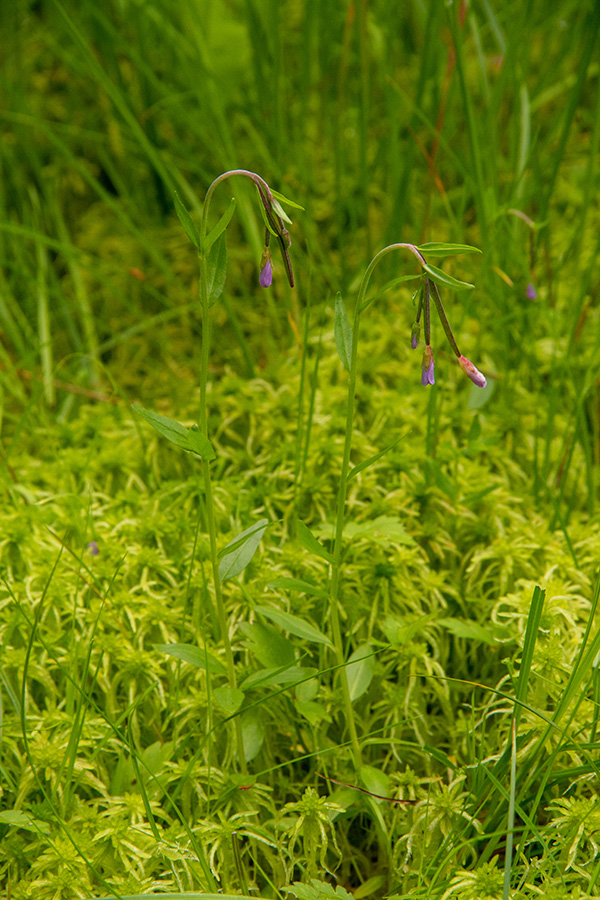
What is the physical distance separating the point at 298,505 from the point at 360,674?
45 centimetres

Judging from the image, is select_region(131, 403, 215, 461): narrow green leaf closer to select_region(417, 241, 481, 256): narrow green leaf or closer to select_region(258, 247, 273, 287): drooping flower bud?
select_region(258, 247, 273, 287): drooping flower bud

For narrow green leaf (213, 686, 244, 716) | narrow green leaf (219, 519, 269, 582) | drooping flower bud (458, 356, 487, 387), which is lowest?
narrow green leaf (213, 686, 244, 716)

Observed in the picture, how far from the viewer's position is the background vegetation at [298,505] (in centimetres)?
113

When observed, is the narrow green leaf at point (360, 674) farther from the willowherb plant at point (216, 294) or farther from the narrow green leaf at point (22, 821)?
the narrow green leaf at point (22, 821)

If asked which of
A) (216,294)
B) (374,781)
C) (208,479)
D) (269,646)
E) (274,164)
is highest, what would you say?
(216,294)

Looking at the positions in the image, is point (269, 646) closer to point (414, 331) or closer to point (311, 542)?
point (311, 542)

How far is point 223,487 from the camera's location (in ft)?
5.37

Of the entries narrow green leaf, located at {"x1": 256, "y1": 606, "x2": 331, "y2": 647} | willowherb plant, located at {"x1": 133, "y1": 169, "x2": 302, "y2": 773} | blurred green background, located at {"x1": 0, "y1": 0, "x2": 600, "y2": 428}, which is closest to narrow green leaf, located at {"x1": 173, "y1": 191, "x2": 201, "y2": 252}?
willowherb plant, located at {"x1": 133, "y1": 169, "x2": 302, "y2": 773}

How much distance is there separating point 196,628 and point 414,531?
516mm

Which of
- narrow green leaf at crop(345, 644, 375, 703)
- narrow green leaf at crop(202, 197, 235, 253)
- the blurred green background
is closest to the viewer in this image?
narrow green leaf at crop(202, 197, 235, 253)

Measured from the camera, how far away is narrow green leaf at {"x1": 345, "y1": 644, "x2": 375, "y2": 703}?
1.22m

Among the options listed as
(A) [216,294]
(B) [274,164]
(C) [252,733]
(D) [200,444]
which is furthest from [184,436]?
(B) [274,164]

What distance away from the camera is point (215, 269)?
1.01m

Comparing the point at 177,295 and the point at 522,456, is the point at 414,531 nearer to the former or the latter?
the point at 522,456
